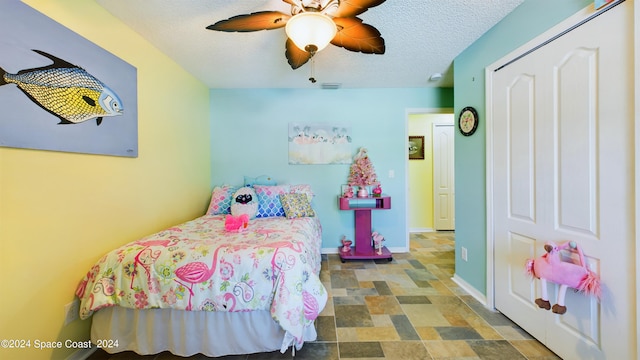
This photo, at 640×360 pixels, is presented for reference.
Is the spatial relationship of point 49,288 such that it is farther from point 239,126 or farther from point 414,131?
point 414,131

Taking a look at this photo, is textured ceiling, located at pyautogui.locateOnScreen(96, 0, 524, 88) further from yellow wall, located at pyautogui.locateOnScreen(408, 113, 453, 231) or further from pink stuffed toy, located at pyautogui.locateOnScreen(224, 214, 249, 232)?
pink stuffed toy, located at pyautogui.locateOnScreen(224, 214, 249, 232)

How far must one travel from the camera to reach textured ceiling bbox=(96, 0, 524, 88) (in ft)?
5.22

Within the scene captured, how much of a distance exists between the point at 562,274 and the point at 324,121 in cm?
270

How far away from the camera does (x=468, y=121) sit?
2094 mm

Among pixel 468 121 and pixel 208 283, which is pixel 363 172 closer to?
pixel 468 121

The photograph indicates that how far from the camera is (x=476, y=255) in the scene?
2.07 m

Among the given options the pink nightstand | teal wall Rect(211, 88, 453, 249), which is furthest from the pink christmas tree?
the pink nightstand

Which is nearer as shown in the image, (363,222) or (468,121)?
(468,121)

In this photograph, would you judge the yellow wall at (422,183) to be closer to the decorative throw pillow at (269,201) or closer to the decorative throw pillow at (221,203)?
the decorative throw pillow at (269,201)

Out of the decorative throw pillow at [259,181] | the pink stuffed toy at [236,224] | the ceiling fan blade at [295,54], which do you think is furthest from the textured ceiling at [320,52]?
the pink stuffed toy at [236,224]

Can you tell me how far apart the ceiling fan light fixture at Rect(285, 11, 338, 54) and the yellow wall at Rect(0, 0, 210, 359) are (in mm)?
1408

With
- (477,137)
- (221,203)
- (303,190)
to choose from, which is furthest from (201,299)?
(477,137)

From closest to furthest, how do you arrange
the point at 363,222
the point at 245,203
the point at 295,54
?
the point at 295,54
the point at 245,203
the point at 363,222

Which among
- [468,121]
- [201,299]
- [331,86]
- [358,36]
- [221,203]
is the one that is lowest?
[201,299]
